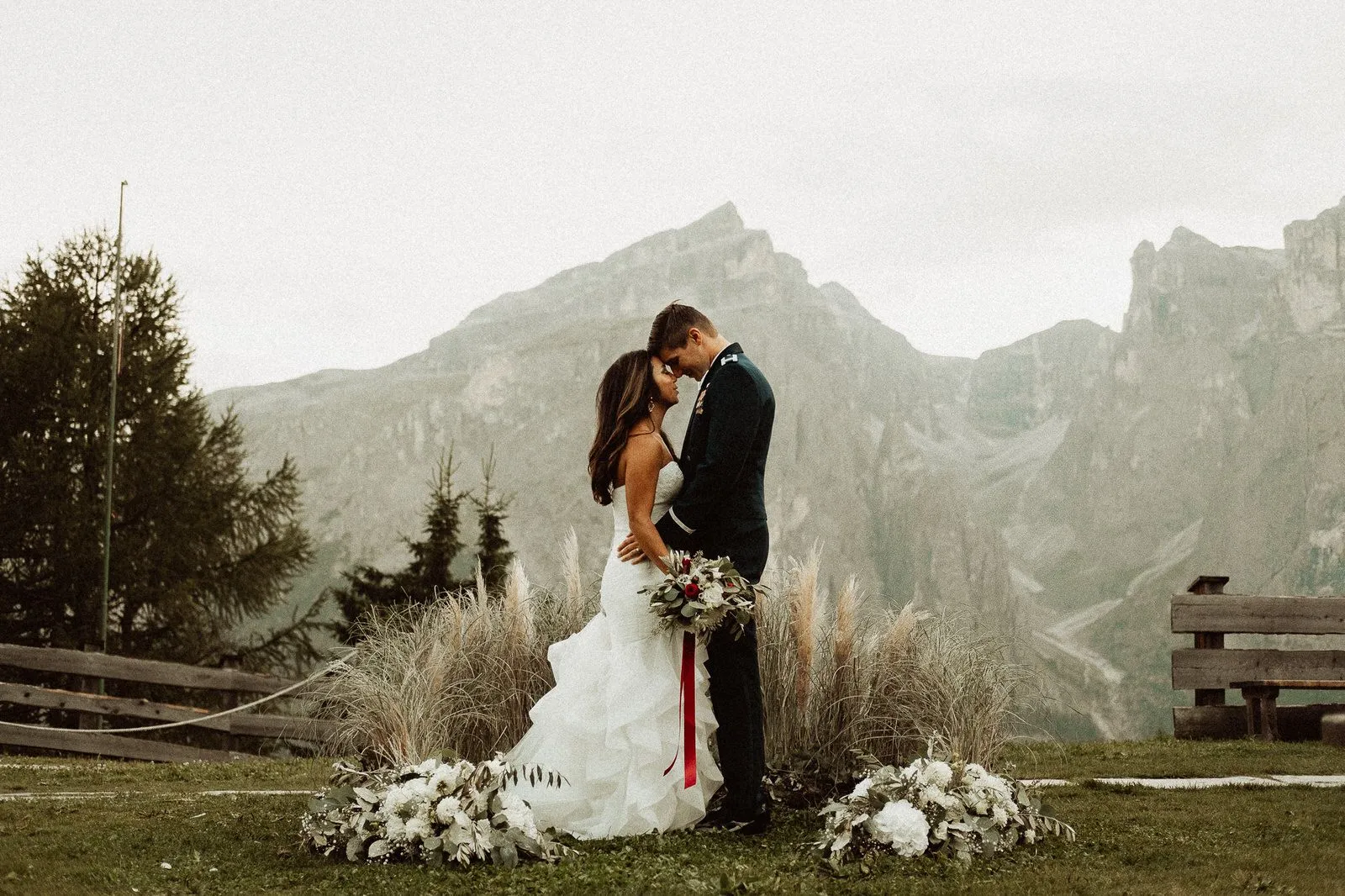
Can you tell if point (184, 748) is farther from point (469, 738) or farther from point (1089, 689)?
point (1089, 689)

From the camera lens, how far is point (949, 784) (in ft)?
16.4

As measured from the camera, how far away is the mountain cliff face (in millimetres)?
138625

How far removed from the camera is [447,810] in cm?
484

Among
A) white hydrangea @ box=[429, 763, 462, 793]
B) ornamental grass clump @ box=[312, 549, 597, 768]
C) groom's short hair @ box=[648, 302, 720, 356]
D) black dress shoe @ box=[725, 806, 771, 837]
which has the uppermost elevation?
groom's short hair @ box=[648, 302, 720, 356]

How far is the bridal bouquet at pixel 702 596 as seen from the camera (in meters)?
5.13

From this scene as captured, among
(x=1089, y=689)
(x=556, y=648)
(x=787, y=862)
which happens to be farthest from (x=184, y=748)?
(x=1089, y=689)

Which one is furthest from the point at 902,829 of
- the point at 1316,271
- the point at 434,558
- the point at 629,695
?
the point at 1316,271

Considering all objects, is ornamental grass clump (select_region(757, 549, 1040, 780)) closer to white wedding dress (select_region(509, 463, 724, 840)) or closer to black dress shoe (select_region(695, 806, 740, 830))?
black dress shoe (select_region(695, 806, 740, 830))

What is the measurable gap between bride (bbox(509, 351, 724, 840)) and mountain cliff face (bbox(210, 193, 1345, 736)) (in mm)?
111799

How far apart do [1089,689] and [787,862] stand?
425 feet

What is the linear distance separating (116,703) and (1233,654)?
34.7 ft

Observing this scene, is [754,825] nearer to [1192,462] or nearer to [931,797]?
[931,797]

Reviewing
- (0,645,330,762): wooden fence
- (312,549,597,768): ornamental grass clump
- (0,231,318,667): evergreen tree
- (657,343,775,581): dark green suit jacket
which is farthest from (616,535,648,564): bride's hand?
(0,231,318,667): evergreen tree

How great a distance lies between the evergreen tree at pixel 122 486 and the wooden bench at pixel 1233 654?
13976 mm
